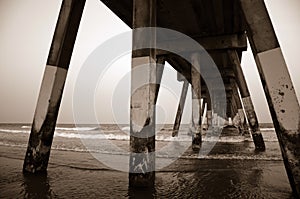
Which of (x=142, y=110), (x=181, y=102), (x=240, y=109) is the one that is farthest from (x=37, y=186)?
(x=181, y=102)

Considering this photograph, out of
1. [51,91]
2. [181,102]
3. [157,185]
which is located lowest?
[157,185]

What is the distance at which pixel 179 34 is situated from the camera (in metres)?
4.96

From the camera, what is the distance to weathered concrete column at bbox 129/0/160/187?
192 cm

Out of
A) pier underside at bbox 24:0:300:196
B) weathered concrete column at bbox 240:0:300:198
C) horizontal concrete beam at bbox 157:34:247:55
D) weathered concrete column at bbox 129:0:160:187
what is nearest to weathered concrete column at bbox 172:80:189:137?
horizontal concrete beam at bbox 157:34:247:55

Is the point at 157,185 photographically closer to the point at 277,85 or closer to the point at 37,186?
the point at 37,186

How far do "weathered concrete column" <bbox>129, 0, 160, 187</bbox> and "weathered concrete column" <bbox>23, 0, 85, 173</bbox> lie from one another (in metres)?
0.82

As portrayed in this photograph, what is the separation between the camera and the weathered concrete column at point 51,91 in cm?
237

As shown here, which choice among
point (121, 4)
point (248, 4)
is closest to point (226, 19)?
point (121, 4)

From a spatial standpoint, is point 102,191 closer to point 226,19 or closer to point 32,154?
point 32,154

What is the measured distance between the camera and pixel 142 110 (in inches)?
76.9

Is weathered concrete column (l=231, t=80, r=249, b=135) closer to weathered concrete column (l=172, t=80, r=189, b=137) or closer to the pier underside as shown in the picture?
weathered concrete column (l=172, t=80, r=189, b=137)

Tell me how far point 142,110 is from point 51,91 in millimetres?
1045

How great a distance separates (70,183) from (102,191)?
1.35 feet

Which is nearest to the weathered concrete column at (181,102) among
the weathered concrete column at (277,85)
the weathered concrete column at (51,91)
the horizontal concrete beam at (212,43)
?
the horizontal concrete beam at (212,43)
